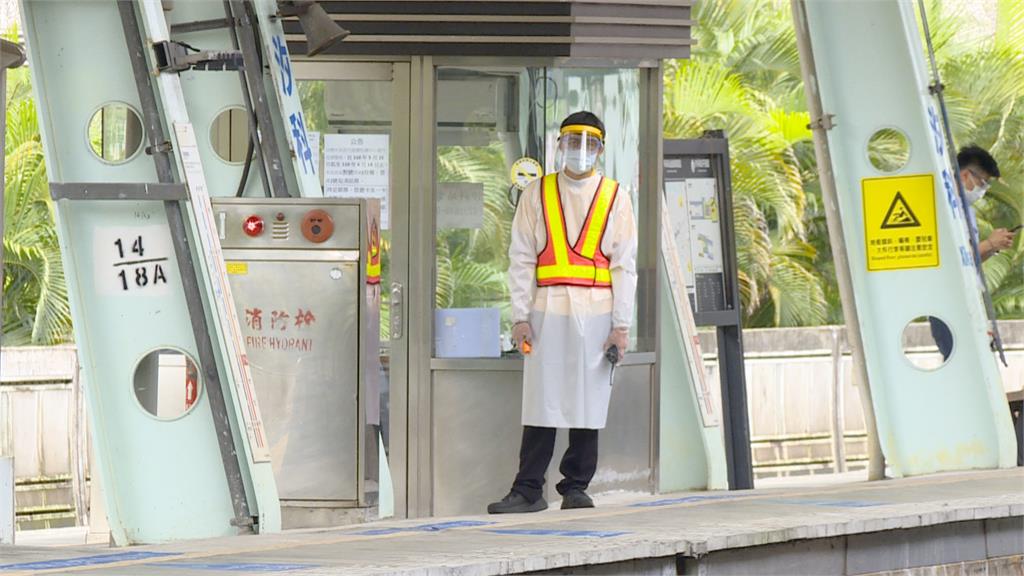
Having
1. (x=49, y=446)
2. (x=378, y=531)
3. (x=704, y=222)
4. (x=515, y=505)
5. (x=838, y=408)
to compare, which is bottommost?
(x=378, y=531)

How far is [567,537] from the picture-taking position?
6676 mm

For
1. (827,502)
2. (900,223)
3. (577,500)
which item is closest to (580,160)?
(577,500)

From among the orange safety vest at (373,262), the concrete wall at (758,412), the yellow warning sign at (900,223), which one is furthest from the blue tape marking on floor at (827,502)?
the concrete wall at (758,412)

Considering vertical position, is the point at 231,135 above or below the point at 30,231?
below

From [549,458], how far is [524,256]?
3.12 ft

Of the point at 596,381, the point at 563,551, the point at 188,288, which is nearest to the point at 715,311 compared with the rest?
the point at 596,381

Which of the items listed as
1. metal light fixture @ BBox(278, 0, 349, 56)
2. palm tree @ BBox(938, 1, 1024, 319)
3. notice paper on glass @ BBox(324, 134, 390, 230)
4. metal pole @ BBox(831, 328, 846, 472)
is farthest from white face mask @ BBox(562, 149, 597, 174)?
palm tree @ BBox(938, 1, 1024, 319)

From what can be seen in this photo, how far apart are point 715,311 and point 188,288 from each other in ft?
14.6

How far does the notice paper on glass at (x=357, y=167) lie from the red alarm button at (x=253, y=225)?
1.80 meters

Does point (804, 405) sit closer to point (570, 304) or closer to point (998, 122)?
point (570, 304)

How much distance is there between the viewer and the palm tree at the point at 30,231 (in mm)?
19766

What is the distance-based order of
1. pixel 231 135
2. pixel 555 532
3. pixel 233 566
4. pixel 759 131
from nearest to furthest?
pixel 233 566, pixel 555 532, pixel 231 135, pixel 759 131

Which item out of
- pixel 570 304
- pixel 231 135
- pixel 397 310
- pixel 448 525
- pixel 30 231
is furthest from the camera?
pixel 30 231

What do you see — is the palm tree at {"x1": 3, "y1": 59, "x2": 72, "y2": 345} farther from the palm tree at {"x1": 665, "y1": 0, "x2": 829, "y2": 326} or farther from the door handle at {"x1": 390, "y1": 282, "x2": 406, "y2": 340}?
the door handle at {"x1": 390, "y1": 282, "x2": 406, "y2": 340}
